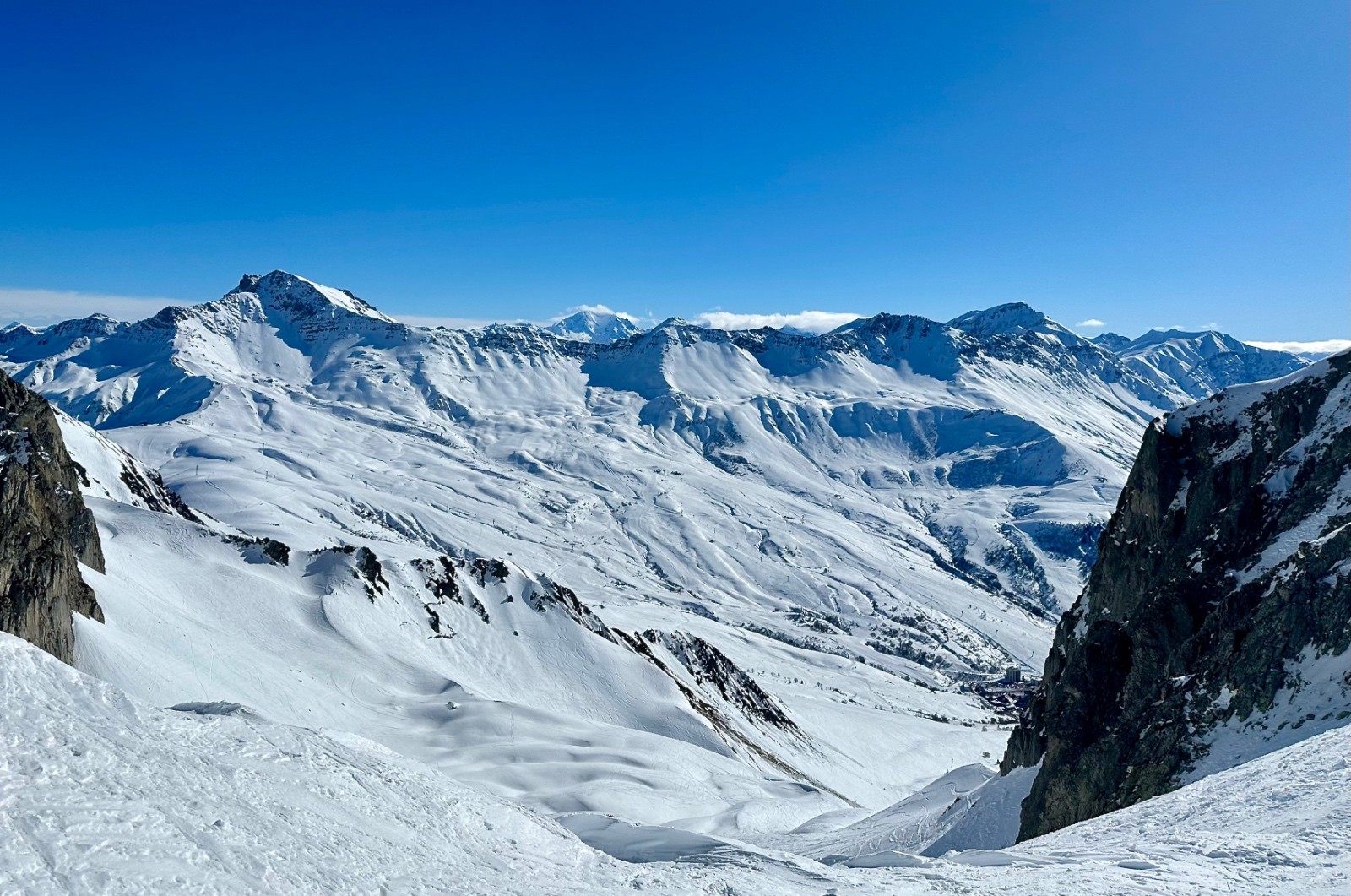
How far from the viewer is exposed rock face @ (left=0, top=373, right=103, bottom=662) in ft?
162

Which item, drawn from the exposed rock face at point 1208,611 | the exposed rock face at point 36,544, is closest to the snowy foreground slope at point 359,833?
the exposed rock face at point 1208,611

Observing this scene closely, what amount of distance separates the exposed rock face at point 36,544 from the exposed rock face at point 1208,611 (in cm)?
6201

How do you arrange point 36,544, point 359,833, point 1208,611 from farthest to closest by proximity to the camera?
point 36,544, point 1208,611, point 359,833

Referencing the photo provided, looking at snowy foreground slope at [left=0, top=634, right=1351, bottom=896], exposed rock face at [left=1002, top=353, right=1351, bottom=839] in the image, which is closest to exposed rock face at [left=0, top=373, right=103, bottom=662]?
snowy foreground slope at [left=0, top=634, right=1351, bottom=896]

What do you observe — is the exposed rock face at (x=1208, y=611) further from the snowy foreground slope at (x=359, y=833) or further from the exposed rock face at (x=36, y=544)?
the exposed rock face at (x=36, y=544)

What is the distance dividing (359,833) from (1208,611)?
4696 cm

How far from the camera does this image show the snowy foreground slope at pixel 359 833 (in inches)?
655

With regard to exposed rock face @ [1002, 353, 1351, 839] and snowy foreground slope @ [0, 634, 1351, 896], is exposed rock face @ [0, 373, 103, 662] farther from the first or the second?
exposed rock face @ [1002, 353, 1351, 839]

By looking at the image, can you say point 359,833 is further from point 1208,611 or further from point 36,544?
point 36,544

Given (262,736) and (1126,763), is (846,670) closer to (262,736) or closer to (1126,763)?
(1126,763)

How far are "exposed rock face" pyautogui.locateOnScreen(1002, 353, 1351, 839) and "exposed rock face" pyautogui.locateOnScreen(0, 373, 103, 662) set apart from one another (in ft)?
203

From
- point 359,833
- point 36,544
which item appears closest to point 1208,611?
point 359,833

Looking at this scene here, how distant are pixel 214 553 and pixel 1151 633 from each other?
8954 centimetres

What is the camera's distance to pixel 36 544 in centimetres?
5256
